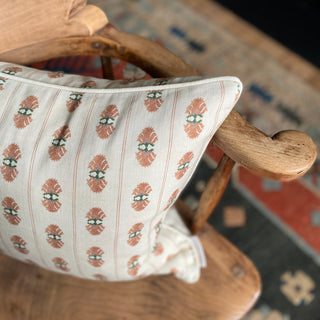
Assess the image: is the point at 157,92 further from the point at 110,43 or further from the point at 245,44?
the point at 245,44

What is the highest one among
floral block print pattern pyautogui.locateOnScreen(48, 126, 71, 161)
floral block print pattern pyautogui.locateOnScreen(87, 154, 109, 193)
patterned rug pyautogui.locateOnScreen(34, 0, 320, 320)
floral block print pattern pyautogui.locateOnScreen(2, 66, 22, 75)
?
floral block print pattern pyautogui.locateOnScreen(2, 66, 22, 75)

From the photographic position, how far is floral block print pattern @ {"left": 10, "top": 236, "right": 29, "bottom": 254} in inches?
18.5

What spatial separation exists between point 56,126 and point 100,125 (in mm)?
54

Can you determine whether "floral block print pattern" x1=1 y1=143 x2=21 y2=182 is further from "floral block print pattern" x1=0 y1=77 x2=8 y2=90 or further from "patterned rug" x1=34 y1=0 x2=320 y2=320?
"patterned rug" x1=34 y1=0 x2=320 y2=320

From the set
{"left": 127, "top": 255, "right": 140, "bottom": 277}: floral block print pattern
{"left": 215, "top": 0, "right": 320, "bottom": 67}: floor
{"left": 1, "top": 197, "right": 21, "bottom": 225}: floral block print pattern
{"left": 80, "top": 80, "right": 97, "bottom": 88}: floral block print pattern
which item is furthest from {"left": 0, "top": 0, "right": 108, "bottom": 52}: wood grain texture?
{"left": 215, "top": 0, "right": 320, "bottom": 67}: floor

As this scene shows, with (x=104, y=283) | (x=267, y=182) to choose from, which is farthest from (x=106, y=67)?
(x=267, y=182)

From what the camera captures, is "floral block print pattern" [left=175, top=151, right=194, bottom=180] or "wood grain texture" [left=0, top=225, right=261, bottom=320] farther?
"wood grain texture" [left=0, top=225, right=261, bottom=320]

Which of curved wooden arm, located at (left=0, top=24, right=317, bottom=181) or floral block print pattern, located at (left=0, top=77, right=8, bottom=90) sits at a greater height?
floral block print pattern, located at (left=0, top=77, right=8, bottom=90)

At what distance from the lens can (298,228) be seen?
1.04 m

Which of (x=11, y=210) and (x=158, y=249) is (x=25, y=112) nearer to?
(x=11, y=210)

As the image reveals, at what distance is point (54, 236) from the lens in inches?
17.5

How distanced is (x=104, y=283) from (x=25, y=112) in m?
0.31

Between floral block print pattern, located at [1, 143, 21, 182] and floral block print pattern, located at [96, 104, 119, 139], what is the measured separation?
0.10m

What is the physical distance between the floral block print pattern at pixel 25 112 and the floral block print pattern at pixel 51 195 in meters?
0.07
